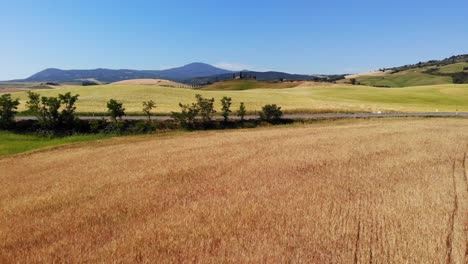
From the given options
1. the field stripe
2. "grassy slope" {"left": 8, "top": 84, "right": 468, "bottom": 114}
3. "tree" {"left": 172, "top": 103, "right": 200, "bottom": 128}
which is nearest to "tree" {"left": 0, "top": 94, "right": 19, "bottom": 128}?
"grassy slope" {"left": 8, "top": 84, "right": 468, "bottom": 114}

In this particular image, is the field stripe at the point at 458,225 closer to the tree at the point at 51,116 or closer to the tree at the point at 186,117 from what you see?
the tree at the point at 186,117

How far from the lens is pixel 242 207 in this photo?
1652cm

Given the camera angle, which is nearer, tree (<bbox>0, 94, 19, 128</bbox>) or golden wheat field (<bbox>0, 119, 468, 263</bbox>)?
golden wheat field (<bbox>0, 119, 468, 263</bbox>)

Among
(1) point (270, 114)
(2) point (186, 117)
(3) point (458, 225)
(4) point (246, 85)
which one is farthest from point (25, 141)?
(4) point (246, 85)

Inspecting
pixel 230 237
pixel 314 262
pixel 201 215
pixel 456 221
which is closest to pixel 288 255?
pixel 314 262

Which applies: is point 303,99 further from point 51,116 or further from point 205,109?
point 51,116

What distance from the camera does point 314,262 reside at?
455 inches

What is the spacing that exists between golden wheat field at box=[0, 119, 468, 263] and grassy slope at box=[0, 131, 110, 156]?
394 inches

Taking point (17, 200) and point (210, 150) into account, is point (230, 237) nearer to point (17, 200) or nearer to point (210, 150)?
point (17, 200)

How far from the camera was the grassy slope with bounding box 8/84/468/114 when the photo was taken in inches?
3041

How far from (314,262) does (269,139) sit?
89.8 feet

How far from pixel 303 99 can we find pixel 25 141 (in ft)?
208

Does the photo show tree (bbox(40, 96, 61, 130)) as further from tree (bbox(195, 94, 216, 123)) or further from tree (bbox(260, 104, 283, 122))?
tree (bbox(260, 104, 283, 122))

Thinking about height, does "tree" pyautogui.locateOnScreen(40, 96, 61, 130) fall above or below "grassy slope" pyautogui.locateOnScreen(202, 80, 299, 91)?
below
